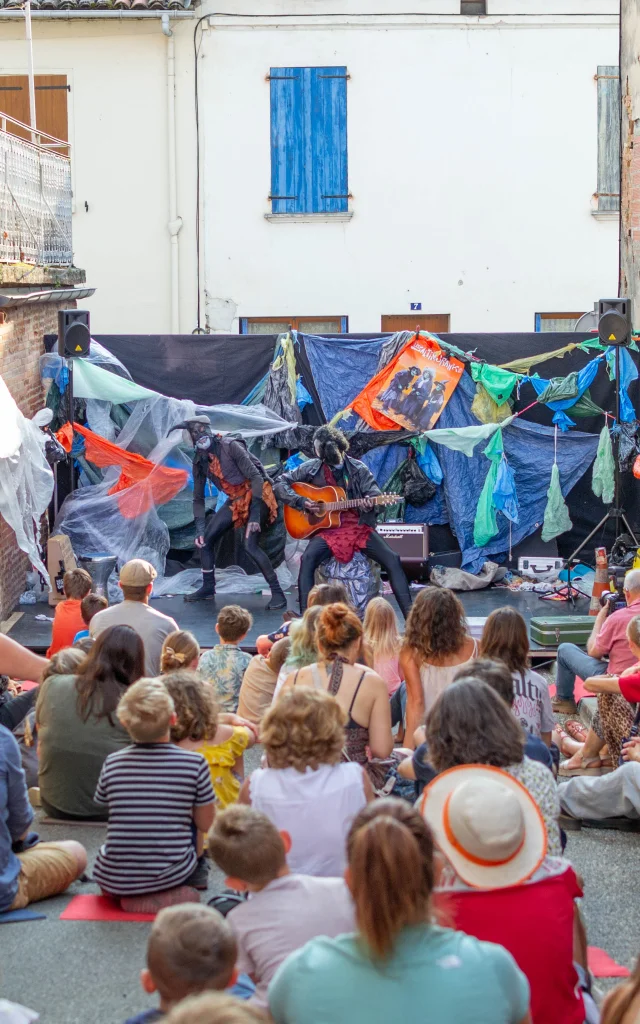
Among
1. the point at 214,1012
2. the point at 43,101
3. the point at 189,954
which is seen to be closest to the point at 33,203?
the point at 43,101

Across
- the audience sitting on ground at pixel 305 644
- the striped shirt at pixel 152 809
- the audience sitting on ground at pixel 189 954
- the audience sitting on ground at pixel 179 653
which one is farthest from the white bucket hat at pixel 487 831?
the audience sitting on ground at pixel 179 653

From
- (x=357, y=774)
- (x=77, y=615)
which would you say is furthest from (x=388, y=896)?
(x=77, y=615)

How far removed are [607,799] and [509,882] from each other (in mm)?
2513

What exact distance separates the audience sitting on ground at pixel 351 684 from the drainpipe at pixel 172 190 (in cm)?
1154

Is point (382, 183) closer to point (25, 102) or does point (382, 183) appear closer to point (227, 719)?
point (25, 102)

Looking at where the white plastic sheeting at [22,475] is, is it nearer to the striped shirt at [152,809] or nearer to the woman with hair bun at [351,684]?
the woman with hair bun at [351,684]

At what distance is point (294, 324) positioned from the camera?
16.2m

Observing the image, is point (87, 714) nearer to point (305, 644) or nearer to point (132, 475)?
point (305, 644)

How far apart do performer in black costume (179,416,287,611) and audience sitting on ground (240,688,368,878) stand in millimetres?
5922

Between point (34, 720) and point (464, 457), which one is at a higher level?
point (464, 457)

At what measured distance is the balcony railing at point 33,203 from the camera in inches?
421

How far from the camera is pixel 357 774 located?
12.5 feet

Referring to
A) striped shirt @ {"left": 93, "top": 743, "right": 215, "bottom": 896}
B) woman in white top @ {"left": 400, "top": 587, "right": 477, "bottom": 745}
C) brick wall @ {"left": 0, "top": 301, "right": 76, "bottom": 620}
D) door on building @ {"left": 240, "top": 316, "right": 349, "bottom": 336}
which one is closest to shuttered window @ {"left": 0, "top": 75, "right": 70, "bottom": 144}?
door on building @ {"left": 240, "top": 316, "right": 349, "bottom": 336}

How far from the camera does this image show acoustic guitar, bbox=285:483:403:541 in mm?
8797
